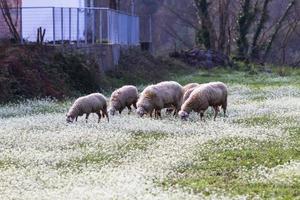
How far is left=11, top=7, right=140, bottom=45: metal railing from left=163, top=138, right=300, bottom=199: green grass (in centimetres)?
1910

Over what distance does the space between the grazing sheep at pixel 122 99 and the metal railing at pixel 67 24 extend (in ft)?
33.8

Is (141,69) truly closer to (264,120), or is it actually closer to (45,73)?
(45,73)

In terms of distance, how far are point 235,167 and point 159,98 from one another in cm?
916

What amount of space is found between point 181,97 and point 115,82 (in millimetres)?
13078

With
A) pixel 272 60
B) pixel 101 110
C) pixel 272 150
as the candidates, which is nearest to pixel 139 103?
pixel 101 110

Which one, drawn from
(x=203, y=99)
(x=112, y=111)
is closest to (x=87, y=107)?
(x=112, y=111)

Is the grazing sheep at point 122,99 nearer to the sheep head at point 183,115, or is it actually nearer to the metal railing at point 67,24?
the sheep head at point 183,115

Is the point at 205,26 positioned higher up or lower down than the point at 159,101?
higher up

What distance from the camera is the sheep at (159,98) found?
23422 millimetres

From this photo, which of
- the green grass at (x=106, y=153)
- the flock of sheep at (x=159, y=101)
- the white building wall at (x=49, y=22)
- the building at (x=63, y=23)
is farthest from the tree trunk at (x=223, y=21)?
the green grass at (x=106, y=153)

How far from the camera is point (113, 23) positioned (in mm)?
41125

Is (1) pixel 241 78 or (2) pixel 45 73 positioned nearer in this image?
(2) pixel 45 73

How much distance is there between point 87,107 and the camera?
2253 cm

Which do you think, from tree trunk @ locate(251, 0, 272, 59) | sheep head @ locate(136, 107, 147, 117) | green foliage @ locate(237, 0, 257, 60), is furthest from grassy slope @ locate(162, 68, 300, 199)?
tree trunk @ locate(251, 0, 272, 59)
